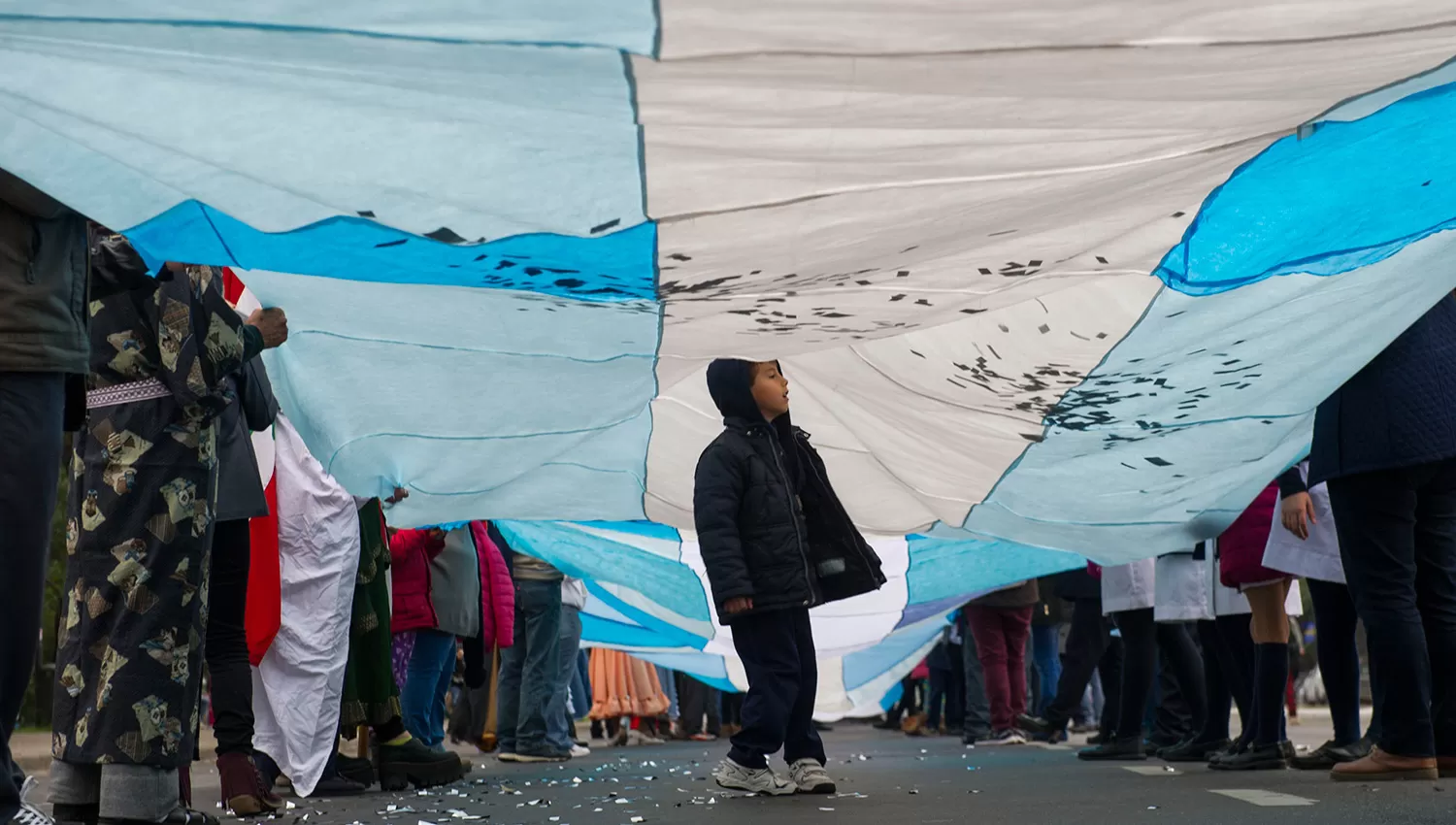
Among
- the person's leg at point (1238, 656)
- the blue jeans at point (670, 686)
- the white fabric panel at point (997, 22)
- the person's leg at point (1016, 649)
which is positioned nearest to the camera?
the white fabric panel at point (997, 22)

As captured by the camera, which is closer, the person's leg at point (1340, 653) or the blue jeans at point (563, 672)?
the person's leg at point (1340, 653)

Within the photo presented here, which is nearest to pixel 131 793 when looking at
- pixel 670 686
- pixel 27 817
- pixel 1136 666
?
pixel 27 817

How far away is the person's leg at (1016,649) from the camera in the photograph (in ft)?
34.1

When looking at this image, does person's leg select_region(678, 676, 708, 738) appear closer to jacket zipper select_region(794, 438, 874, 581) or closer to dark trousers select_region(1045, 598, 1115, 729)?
dark trousers select_region(1045, 598, 1115, 729)

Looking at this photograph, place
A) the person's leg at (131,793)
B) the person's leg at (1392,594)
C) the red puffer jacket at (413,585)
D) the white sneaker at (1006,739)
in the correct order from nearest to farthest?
the person's leg at (131,793) < the person's leg at (1392,594) < the red puffer jacket at (413,585) < the white sneaker at (1006,739)

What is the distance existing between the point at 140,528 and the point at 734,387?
246 centimetres

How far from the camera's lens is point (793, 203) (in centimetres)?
363

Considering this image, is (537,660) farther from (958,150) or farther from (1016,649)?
(958,150)

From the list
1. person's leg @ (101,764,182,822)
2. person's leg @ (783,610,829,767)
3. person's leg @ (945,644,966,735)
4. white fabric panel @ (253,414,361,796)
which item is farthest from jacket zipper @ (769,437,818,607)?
person's leg @ (945,644,966,735)

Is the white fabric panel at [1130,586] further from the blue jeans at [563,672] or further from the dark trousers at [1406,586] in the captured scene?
the blue jeans at [563,672]

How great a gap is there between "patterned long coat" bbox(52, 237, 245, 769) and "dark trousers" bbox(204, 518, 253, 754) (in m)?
0.65

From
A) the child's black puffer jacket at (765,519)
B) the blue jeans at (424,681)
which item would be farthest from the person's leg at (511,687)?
the child's black puffer jacket at (765,519)

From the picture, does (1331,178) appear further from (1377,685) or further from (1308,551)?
(1308,551)

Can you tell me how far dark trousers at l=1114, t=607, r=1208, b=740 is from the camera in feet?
24.9
